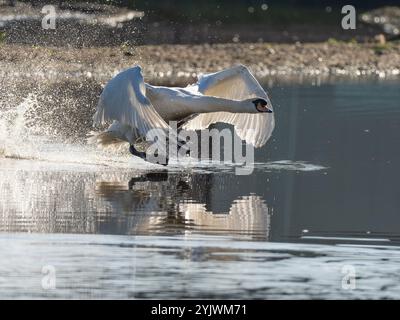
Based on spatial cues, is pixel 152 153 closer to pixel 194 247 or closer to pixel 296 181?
pixel 296 181

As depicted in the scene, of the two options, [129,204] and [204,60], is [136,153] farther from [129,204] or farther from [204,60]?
[204,60]

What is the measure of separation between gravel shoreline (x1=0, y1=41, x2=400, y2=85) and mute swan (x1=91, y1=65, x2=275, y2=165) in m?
7.22

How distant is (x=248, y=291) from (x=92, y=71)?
1942cm

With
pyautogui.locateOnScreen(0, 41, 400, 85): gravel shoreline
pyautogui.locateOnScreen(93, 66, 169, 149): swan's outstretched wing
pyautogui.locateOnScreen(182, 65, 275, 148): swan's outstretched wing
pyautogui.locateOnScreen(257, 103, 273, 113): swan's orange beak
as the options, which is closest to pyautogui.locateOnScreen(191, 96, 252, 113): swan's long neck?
pyautogui.locateOnScreen(257, 103, 273, 113): swan's orange beak

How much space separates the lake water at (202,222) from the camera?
10.6 m

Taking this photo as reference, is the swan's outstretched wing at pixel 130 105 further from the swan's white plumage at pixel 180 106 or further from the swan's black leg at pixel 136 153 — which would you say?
the swan's black leg at pixel 136 153

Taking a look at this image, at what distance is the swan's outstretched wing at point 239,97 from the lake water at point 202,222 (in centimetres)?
40

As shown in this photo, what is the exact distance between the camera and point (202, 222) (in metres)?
13.2

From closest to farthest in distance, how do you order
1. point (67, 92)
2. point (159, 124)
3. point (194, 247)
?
point (194, 247)
point (159, 124)
point (67, 92)

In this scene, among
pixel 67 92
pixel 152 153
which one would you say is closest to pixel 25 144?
pixel 152 153

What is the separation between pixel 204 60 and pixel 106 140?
58.0 feet

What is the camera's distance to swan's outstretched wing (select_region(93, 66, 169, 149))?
15.4 meters

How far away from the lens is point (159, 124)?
15.3m

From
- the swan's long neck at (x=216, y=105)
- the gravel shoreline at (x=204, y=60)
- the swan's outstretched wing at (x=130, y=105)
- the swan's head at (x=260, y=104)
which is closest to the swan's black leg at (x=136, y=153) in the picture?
the swan's outstretched wing at (x=130, y=105)
